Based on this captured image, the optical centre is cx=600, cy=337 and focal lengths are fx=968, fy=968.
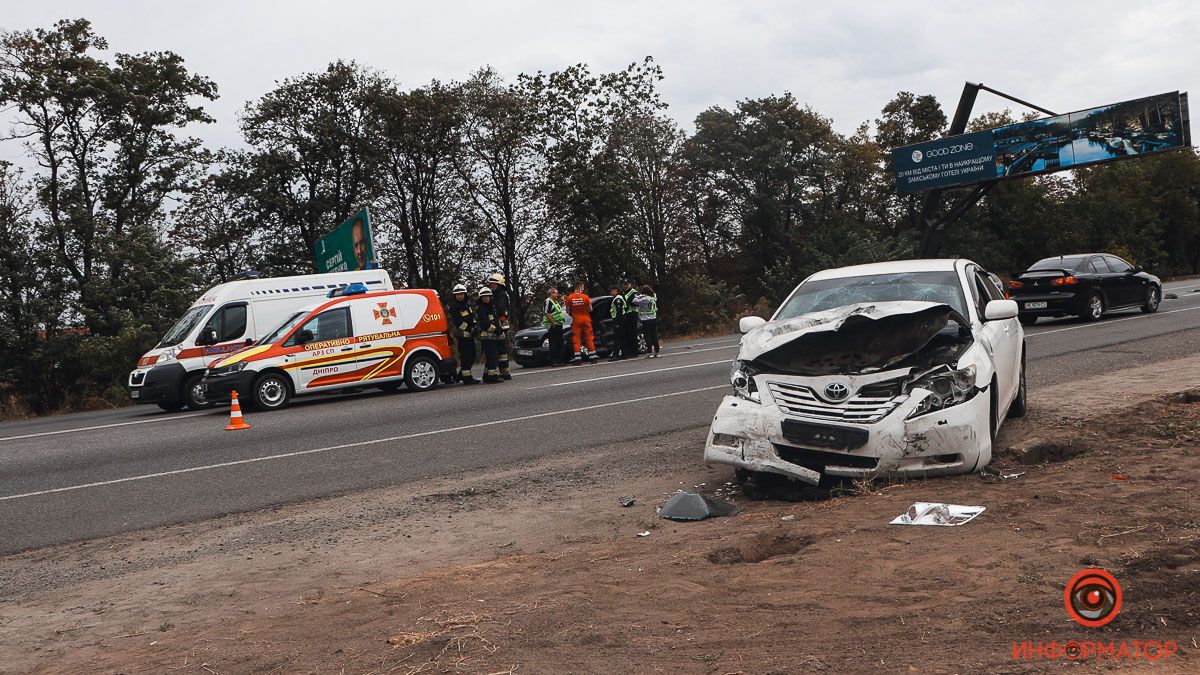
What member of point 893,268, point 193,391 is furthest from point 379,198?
point 893,268

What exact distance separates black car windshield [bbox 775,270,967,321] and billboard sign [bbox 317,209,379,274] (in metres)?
15.3

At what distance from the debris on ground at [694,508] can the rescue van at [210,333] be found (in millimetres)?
12556

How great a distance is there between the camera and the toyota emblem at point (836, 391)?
6496mm

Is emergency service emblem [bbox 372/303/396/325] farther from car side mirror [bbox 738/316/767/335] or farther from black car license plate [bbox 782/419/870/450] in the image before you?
black car license plate [bbox 782/419/870/450]

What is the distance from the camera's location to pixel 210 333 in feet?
57.5

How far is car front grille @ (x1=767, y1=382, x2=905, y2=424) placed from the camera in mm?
6414

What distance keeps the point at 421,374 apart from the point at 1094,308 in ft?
47.2

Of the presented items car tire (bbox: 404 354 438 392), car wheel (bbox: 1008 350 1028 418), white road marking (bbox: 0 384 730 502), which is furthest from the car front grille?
car tire (bbox: 404 354 438 392)

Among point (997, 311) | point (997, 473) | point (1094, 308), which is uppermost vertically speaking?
point (997, 311)

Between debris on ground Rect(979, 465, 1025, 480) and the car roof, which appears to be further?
the car roof

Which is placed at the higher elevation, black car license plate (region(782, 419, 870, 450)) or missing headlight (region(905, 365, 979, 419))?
missing headlight (region(905, 365, 979, 419))

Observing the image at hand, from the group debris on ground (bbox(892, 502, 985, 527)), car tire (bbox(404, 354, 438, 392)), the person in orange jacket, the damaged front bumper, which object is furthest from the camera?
the person in orange jacket

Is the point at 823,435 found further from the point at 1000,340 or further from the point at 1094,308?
the point at 1094,308

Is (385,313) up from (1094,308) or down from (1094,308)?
up
